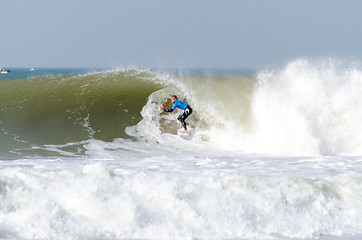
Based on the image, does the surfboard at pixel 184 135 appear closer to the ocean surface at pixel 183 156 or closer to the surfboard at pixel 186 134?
the surfboard at pixel 186 134

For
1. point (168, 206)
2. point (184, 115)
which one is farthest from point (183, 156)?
point (168, 206)

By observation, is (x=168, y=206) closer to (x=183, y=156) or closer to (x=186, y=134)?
(x=183, y=156)

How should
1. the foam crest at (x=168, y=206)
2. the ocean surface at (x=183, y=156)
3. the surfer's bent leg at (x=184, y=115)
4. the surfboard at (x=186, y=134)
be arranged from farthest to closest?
the surfer's bent leg at (x=184, y=115) → the surfboard at (x=186, y=134) → the ocean surface at (x=183, y=156) → the foam crest at (x=168, y=206)

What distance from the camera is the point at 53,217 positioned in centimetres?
379

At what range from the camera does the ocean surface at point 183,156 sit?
388 centimetres

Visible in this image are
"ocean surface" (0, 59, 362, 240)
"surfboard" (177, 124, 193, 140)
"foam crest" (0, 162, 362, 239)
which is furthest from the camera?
"surfboard" (177, 124, 193, 140)

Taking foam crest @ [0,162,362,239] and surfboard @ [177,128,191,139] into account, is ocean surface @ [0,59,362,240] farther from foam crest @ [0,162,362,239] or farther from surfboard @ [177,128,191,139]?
surfboard @ [177,128,191,139]

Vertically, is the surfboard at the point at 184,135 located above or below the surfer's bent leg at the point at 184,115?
below

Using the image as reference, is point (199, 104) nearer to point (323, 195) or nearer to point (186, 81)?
point (186, 81)

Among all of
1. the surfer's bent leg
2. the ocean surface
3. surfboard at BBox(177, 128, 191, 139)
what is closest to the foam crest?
the ocean surface

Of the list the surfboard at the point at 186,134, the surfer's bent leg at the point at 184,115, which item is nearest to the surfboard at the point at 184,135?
the surfboard at the point at 186,134

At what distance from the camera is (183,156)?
24.0 feet

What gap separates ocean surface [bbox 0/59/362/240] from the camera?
3.88m

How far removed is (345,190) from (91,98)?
8845mm
